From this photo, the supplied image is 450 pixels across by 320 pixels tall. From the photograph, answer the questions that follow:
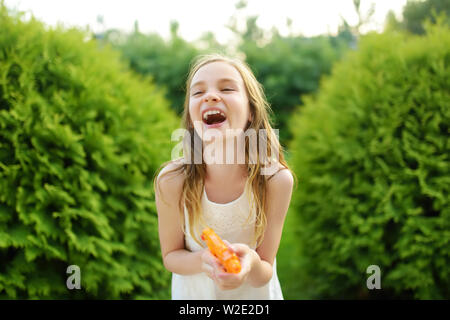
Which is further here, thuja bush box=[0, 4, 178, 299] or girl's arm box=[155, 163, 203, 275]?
thuja bush box=[0, 4, 178, 299]

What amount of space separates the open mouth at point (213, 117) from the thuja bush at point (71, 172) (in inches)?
76.8

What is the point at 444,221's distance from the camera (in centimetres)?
381

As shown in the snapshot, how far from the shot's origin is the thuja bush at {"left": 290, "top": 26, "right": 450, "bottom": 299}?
12.9ft

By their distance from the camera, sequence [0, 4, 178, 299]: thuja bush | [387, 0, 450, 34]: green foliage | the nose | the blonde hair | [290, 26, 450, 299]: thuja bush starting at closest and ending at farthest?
the nose, the blonde hair, [0, 4, 178, 299]: thuja bush, [290, 26, 450, 299]: thuja bush, [387, 0, 450, 34]: green foliage

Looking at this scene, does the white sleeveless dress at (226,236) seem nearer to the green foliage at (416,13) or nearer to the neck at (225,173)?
the neck at (225,173)

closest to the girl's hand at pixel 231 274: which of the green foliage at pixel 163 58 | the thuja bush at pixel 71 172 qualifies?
the thuja bush at pixel 71 172

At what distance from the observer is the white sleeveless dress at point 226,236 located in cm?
197

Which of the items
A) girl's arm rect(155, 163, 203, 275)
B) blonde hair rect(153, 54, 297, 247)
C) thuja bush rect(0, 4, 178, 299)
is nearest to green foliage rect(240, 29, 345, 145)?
thuja bush rect(0, 4, 178, 299)

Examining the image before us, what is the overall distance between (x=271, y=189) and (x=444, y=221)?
2.77m

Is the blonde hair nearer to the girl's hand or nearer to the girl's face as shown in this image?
the girl's face

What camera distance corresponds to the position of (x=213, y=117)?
5.84 ft

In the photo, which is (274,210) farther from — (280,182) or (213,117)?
(213,117)
